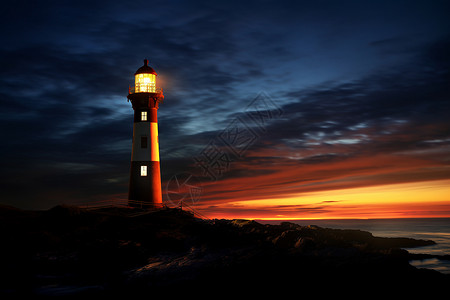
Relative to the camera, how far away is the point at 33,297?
14.1 metres

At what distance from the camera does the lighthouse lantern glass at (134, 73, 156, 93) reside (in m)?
30.8

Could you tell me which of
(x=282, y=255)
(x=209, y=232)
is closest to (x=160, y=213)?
(x=209, y=232)

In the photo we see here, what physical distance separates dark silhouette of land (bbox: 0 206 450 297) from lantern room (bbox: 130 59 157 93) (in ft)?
36.3

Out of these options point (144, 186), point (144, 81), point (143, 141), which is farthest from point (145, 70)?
point (144, 186)

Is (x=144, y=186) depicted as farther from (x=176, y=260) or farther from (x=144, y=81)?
(x=176, y=260)

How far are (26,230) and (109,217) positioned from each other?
17.4 feet

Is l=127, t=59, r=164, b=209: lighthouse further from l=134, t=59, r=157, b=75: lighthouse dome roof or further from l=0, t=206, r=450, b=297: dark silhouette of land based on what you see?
l=0, t=206, r=450, b=297: dark silhouette of land

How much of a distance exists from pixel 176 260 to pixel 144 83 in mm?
17723

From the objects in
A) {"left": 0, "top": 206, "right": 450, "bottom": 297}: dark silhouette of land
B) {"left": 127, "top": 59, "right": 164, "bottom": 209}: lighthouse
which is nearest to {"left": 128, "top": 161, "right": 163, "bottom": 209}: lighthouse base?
{"left": 127, "top": 59, "right": 164, "bottom": 209}: lighthouse

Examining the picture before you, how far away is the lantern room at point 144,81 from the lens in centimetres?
3083

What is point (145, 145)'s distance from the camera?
2956 centimetres

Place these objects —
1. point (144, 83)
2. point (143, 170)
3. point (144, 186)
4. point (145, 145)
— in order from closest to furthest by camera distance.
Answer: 1. point (144, 186)
2. point (143, 170)
3. point (145, 145)
4. point (144, 83)

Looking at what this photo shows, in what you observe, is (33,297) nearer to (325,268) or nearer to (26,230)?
(26,230)

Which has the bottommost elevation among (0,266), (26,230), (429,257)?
(429,257)
